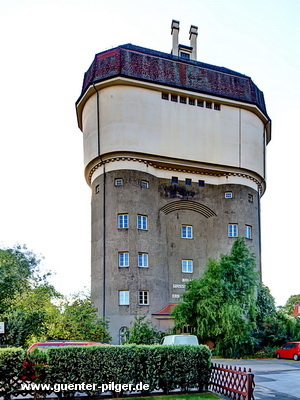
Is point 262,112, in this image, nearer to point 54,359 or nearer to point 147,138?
point 147,138

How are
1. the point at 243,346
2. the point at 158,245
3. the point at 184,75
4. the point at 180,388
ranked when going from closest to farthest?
1. the point at 180,388
2. the point at 243,346
3. the point at 158,245
4. the point at 184,75

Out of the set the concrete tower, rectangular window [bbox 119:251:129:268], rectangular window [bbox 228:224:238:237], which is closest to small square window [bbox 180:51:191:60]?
the concrete tower

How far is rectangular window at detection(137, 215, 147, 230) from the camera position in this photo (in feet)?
130

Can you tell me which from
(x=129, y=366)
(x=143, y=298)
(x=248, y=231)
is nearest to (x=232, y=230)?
(x=248, y=231)

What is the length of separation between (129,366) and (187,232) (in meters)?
26.3

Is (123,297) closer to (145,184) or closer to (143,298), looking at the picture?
(143,298)

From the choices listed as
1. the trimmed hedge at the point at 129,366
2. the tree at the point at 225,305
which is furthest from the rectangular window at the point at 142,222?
A: the trimmed hedge at the point at 129,366

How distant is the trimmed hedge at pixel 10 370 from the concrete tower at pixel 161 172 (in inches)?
854

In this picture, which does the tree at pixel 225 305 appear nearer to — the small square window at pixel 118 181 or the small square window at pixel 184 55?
the small square window at pixel 118 181

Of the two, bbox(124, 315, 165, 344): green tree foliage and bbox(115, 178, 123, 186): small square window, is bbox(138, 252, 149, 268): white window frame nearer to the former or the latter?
bbox(115, 178, 123, 186): small square window

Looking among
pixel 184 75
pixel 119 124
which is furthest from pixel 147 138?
pixel 184 75

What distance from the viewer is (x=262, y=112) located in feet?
153

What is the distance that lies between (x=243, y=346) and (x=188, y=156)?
17065mm

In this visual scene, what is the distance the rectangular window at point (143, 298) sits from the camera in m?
38.1
